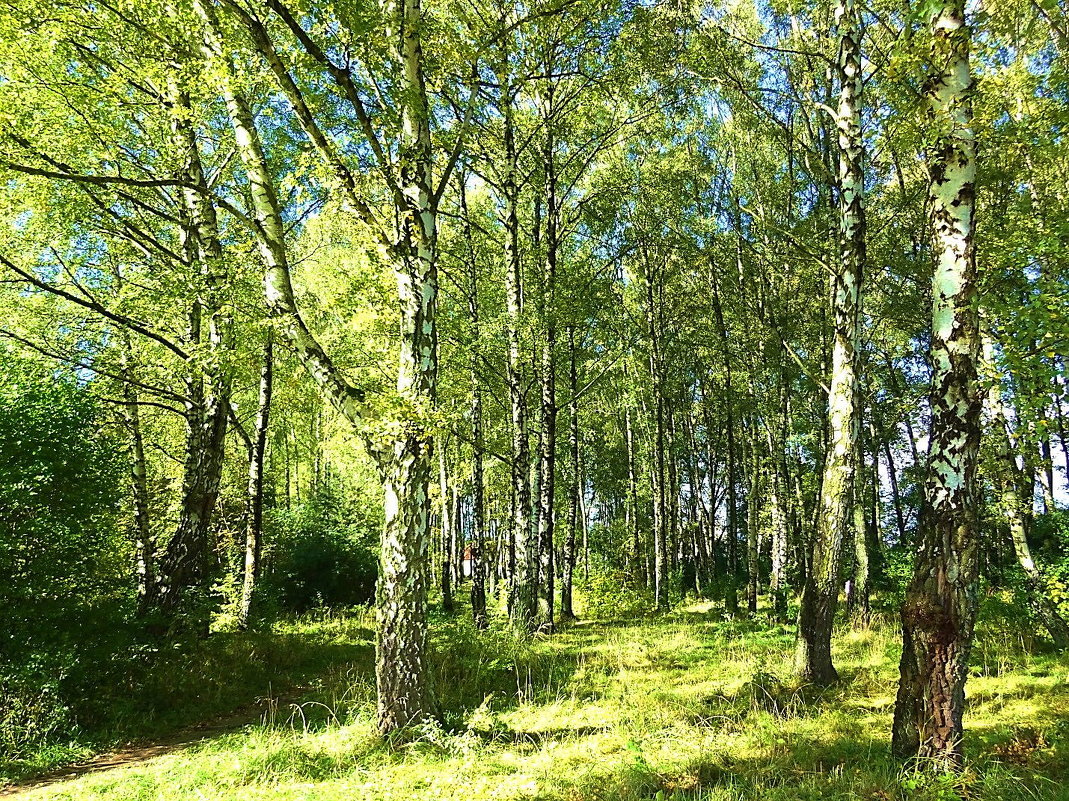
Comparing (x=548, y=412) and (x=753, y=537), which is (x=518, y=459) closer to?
(x=548, y=412)

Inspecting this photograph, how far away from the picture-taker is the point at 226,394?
29.5 ft

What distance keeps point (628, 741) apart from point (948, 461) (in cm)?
378

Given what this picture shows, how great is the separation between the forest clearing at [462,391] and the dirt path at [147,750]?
84mm

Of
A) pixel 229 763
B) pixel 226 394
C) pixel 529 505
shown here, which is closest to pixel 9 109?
pixel 226 394

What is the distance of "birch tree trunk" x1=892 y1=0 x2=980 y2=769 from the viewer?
4168 millimetres

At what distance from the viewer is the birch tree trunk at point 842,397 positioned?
7117 millimetres

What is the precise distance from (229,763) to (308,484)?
75.3 ft

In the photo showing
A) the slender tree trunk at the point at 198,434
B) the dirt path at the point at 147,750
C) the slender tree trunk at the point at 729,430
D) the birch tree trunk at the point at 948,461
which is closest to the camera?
the birch tree trunk at the point at 948,461

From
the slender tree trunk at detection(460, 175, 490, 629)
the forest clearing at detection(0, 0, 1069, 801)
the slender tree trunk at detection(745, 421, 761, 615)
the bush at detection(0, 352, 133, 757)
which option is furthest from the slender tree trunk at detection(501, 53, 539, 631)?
the slender tree trunk at detection(745, 421, 761, 615)

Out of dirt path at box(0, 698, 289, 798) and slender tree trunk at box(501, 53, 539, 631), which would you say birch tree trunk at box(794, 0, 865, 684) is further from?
dirt path at box(0, 698, 289, 798)

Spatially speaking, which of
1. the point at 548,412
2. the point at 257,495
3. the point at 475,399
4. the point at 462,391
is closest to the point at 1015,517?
the point at 548,412

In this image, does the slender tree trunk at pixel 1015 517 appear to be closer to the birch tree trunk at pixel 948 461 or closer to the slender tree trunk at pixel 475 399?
the birch tree trunk at pixel 948 461

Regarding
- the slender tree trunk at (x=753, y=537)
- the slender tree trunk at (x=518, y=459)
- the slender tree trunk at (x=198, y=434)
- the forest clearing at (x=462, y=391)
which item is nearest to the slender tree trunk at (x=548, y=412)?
the forest clearing at (x=462, y=391)

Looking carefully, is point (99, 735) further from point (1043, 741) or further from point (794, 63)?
point (794, 63)
